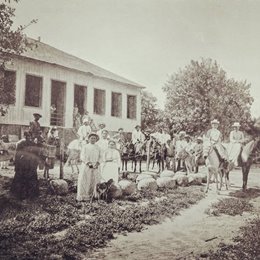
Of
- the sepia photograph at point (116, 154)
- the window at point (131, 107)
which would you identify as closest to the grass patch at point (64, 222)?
the sepia photograph at point (116, 154)

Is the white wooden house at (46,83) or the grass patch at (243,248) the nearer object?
the grass patch at (243,248)

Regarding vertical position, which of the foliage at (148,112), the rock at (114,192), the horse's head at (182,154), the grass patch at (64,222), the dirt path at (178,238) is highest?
the foliage at (148,112)

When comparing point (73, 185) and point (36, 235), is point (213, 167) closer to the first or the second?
point (73, 185)

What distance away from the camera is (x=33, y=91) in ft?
22.2

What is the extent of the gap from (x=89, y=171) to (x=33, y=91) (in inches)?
75.5

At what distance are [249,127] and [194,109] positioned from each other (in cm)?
126

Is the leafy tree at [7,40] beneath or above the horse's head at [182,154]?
above

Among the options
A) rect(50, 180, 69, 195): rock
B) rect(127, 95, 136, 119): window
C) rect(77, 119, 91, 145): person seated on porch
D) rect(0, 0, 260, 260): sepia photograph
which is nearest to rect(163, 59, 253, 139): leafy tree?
rect(0, 0, 260, 260): sepia photograph

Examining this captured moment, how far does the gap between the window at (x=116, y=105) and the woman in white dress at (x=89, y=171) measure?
9.61m

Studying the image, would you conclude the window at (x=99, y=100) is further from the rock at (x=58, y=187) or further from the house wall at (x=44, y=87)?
the rock at (x=58, y=187)

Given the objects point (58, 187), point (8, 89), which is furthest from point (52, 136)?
point (8, 89)

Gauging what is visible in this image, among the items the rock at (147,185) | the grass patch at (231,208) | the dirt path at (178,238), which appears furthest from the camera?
the rock at (147,185)

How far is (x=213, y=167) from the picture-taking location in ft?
28.8

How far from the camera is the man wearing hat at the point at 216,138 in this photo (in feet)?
25.9
